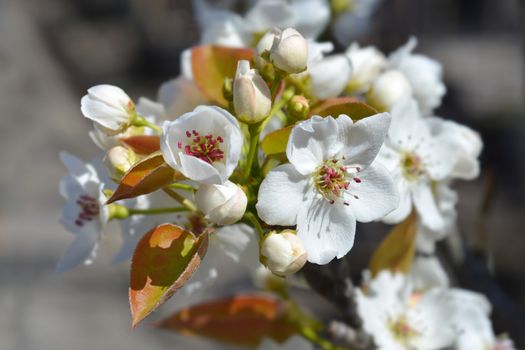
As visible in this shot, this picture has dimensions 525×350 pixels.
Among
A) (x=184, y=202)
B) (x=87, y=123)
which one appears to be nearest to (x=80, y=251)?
(x=184, y=202)

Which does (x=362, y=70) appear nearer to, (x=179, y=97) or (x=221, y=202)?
(x=179, y=97)

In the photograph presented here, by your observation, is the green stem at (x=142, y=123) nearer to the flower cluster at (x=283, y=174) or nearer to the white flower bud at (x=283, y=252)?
the flower cluster at (x=283, y=174)

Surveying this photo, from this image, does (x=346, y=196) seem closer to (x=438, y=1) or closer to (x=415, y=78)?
(x=415, y=78)

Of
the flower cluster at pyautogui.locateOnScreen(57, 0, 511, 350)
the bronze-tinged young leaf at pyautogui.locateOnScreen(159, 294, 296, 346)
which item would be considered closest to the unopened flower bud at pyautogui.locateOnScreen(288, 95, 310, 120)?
the flower cluster at pyautogui.locateOnScreen(57, 0, 511, 350)

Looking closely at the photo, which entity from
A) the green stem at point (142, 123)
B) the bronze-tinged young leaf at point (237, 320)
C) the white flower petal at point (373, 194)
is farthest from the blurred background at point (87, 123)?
the white flower petal at point (373, 194)

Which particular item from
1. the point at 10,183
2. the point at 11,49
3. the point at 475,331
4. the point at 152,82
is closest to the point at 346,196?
the point at 475,331

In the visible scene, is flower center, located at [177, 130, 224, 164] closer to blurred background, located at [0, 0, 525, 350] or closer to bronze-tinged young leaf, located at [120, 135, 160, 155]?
bronze-tinged young leaf, located at [120, 135, 160, 155]
